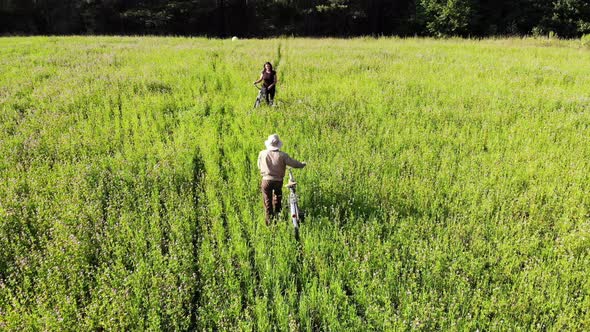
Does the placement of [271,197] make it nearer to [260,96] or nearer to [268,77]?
[260,96]

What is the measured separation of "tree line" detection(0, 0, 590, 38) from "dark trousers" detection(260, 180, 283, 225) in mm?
37094

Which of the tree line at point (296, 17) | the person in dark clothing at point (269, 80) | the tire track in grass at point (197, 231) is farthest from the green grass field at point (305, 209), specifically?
the tree line at point (296, 17)

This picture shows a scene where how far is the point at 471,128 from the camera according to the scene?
9078 mm

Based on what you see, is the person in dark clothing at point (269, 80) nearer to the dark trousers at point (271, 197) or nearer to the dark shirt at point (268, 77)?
the dark shirt at point (268, 77)

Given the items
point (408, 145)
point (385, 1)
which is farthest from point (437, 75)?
point (385, 1)

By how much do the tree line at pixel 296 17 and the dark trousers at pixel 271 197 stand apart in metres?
37.1

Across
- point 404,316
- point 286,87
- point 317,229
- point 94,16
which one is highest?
point 94,16

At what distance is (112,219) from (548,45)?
2702 centimetres

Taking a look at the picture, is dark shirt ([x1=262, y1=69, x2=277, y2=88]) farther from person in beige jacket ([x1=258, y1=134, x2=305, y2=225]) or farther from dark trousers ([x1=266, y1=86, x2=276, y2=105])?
person in beige jacket ([x1=258, y1=134, x2=305, y2=225])

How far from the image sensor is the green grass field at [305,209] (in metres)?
4.00

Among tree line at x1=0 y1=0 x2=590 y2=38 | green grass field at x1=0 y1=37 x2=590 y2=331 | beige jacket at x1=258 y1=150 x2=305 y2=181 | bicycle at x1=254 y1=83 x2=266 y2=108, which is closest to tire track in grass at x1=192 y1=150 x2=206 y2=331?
green grass field at x1=0 y1=37 x2=590 y2=331

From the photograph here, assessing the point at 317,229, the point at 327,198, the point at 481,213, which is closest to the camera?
the point at 317,229

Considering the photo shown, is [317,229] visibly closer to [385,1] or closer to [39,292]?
[39,292]

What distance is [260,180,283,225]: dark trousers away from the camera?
5.31m
